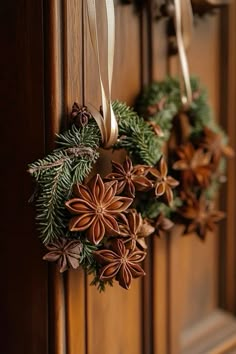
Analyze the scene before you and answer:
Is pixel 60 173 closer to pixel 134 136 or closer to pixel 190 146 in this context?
pixel 134 136

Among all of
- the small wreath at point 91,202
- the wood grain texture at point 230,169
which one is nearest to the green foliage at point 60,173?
the small wreath at point 91,202

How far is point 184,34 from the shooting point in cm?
70

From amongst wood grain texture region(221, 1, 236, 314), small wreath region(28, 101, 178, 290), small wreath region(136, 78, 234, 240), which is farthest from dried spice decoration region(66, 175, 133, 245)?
wood grain texture region(221, 1, 236, 314)

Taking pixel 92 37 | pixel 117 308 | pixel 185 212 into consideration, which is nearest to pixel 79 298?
pixel 117 308

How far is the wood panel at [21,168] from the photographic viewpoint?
0.59 metres

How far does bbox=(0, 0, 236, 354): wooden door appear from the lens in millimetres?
581

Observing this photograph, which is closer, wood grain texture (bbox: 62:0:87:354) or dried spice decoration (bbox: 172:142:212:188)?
wood grain texture (bbox: 62:0:87:354)

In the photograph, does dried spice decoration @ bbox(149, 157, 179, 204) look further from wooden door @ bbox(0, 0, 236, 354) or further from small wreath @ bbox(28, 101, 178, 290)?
wooden door @ bbox(0, 0, 236, 354)

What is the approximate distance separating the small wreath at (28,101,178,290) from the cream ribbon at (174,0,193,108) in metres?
0.12

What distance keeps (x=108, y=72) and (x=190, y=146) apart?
0.18 metres

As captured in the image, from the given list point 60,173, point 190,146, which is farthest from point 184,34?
point 60,173

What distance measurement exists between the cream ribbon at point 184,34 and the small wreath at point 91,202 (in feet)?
0.40

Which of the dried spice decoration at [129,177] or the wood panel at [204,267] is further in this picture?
the wood panel at [204,267]

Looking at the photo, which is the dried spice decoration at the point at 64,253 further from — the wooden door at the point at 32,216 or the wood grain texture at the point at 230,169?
the wood grain texture at the point at 230,169
